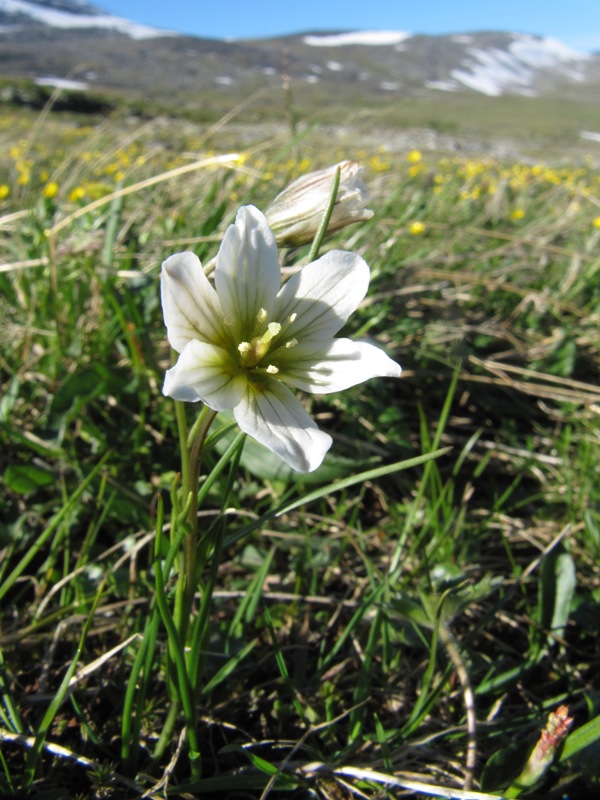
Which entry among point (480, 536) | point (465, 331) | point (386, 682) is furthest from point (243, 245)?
point (465, 331)

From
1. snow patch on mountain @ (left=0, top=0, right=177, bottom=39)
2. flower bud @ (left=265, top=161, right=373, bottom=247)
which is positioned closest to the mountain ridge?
snow patch on mountain @ (left=0, top=0, right=177, bottom=39)

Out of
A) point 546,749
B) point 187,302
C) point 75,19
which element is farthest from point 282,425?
point 75,19

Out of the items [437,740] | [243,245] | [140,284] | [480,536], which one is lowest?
[437,740]

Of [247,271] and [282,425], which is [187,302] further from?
[282,425]

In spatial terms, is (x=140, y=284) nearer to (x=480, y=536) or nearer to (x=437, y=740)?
(x=480, y=536)

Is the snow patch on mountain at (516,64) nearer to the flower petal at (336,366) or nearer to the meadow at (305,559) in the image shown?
the meadow at (305,559)

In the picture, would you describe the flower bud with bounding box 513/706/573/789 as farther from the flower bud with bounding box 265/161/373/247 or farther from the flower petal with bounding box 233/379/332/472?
the flower bud with bounding box 265/161/373/247
